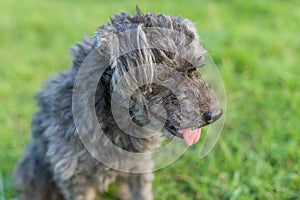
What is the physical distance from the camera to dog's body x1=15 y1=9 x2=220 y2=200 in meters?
2.67

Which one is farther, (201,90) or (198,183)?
(198,183)

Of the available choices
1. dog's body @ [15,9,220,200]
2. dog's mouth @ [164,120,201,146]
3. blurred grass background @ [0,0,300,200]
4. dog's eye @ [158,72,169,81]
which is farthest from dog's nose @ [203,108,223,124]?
blurred grass background @ [0,0,300,200]

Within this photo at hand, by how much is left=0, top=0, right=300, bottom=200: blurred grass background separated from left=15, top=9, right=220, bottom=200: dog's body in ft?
1.03

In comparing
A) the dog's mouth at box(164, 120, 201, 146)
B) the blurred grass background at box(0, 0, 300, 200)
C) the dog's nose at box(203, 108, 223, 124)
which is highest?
the dog's nose at box(203, 108, 223, 124)

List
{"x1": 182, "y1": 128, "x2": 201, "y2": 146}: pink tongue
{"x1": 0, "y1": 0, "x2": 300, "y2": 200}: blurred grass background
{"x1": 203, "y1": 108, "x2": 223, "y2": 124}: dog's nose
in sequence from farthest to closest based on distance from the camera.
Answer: {"x1": 0, "y1": 0, "x2": 300, "y2": 200}: blurred grass background, {"x1": 182, "y1": 128, "x2": 201, "y2": 146}: pink tongue, {"x1": 203, "y1": 108, "x2": 223, "y2": 124}: dog's nose

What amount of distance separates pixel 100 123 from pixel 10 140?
179 cm

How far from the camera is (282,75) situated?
4.99 metres

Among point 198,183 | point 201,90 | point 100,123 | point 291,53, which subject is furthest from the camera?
point 291,53

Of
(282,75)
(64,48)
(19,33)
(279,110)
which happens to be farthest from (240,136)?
(19,33)

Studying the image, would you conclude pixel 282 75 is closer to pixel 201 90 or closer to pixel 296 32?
pixel 296 32

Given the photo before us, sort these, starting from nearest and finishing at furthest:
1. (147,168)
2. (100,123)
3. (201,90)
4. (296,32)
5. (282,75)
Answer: (201,90) → (100,123) → (147,168) → (282,75) → (296,32)

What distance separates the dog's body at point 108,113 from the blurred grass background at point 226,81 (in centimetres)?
31

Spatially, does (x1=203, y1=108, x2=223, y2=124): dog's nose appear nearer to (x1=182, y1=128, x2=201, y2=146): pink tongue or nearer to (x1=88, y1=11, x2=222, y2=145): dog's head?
(x1=88, y1=11, x2=222, y2=145): dog's head

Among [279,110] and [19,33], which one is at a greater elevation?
[19,33]
